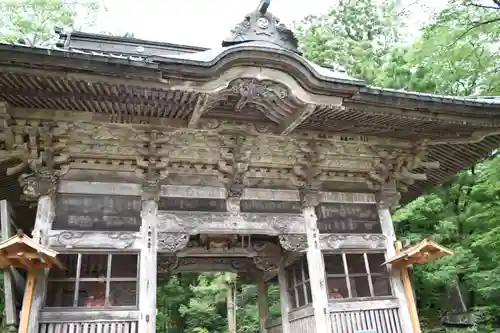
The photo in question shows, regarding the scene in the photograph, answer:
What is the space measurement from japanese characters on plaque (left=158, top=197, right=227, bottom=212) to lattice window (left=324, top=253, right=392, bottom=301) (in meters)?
1.90

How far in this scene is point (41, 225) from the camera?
535cm

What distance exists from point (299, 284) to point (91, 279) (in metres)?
3.51

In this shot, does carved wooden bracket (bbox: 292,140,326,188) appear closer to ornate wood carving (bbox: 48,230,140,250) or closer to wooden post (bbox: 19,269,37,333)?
ornate wood carving (bbox: 48,230,140,250)

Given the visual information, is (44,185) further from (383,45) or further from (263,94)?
(383,45)

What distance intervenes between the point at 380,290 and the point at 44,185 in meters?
5.34

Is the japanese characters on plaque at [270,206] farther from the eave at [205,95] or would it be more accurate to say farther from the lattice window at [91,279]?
the lattice window at [91,279]

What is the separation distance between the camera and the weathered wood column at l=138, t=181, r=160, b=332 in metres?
5.36

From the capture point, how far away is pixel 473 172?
1310 cm

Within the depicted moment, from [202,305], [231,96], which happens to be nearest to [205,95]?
[231,96]

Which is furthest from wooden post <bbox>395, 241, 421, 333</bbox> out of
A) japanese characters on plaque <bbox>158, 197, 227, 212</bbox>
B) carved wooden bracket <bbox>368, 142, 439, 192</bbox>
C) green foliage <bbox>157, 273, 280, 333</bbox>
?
green foliage <bbox>157, 273, 280, 333</bbox>

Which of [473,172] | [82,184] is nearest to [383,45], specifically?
[473,172]

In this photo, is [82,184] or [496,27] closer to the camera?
[82,184]

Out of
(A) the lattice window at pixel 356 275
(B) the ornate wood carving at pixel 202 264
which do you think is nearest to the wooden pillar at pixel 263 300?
(B) the ornate wood carving at pixel 202 264

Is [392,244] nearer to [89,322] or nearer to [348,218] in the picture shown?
[348,218]
